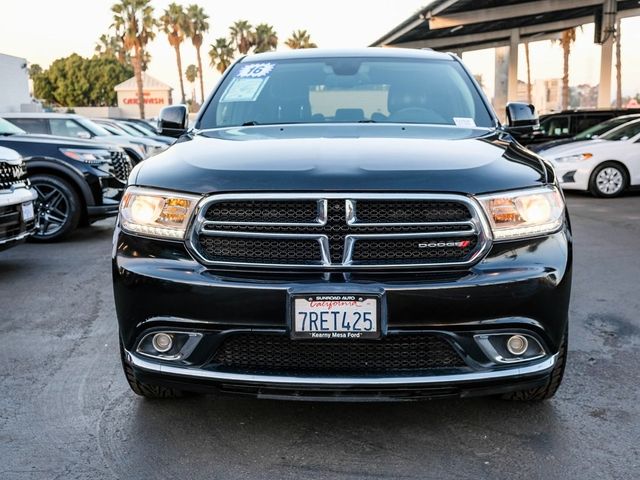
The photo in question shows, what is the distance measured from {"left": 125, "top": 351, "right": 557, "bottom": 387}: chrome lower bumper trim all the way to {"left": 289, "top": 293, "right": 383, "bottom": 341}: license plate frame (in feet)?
0.53

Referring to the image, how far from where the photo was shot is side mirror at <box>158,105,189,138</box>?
187 inches

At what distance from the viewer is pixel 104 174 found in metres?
8.89

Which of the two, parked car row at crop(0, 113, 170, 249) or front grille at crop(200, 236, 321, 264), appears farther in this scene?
parked car row at crop(0, 113, 170, 249)

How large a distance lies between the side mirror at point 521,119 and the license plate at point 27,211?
423 cm

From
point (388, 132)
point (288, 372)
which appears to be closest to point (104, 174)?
point (388, 132)

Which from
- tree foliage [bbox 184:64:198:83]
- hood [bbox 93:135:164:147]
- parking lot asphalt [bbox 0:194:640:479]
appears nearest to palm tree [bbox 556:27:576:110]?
hood [bbox 93:135:164:147]

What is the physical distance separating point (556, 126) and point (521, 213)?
1657cm

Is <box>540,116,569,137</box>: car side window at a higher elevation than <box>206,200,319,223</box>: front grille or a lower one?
lower

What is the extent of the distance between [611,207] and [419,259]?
9974 mm

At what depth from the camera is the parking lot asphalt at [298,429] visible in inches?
115

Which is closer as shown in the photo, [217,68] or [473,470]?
[473,470]

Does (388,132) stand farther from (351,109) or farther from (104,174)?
(104,174)

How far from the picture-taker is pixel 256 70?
4.76 m

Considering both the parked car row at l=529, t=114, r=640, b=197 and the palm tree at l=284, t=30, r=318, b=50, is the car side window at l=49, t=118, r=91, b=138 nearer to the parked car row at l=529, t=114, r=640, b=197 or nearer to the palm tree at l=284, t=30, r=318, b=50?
the parked car row at l=529, t=114, r=640, b=197
